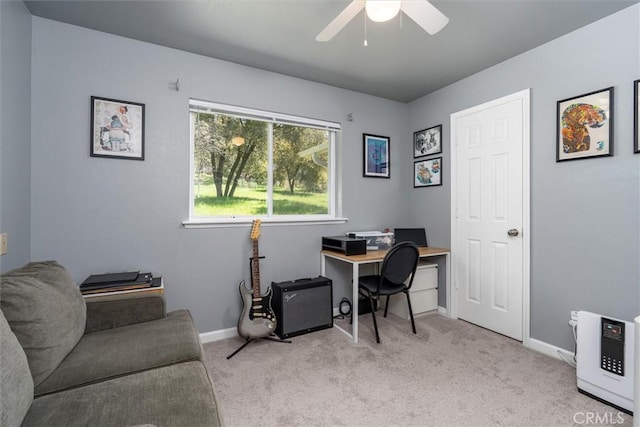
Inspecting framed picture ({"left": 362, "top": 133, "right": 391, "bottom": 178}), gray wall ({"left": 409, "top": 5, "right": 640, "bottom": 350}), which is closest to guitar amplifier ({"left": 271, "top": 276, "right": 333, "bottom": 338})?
framed picture ({"left": 362, "top": 133, "right": 391, "bottom": 178})

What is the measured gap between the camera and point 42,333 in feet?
3.87

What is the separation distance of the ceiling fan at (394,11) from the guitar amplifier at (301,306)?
1.94 metres

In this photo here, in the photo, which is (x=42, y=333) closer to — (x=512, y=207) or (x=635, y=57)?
(x=512, y=207)

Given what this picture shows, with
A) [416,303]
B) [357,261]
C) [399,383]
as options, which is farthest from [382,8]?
[416,303]

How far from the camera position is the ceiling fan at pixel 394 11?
4.36ft

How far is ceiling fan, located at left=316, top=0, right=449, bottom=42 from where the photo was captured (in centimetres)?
133

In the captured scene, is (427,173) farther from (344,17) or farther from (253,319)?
(253,319)

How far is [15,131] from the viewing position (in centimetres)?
170

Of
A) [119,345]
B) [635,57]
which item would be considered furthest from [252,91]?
[635,57]

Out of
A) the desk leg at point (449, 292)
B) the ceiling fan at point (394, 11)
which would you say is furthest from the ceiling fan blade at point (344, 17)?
the desk leg at point (449, 292)

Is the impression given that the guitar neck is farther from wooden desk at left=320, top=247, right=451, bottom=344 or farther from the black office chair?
the black office chair

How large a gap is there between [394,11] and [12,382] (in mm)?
1976

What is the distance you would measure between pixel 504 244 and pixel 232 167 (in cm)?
254

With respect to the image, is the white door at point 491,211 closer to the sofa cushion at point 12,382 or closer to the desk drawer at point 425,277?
the desk drawer at point 425,277
